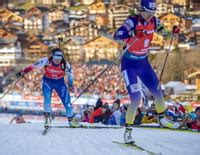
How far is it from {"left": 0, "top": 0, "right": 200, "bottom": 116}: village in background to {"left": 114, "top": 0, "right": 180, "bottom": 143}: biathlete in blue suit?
11.3 meters

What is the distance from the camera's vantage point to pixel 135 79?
14.9 ft

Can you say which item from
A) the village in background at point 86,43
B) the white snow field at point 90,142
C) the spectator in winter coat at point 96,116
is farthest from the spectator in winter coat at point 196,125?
the village in background at point 86,43

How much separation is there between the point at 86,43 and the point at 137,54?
146 ft

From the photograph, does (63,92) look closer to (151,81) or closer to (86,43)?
(151,81)

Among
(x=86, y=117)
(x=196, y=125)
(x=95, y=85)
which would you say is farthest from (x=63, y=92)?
(x=95, y=85)

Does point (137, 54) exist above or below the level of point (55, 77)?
above

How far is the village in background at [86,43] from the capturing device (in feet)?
81.3

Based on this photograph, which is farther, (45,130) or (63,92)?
(63,92)

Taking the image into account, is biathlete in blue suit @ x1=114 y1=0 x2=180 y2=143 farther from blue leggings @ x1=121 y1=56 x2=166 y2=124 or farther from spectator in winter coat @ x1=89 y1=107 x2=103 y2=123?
spectator in winter coat @ x1=89 y1=107 x2=103 y2=123

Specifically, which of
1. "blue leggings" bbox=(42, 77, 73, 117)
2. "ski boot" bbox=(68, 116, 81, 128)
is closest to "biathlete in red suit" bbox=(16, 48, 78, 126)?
"blue leggings" bbox=(42, 77, 73, 117)

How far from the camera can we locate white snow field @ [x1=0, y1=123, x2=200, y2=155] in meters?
4.06

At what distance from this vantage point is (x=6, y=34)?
54562mm

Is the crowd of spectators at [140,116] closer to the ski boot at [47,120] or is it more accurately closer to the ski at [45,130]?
the ski boot at [47,120]

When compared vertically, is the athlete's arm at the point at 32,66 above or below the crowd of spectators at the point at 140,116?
above
